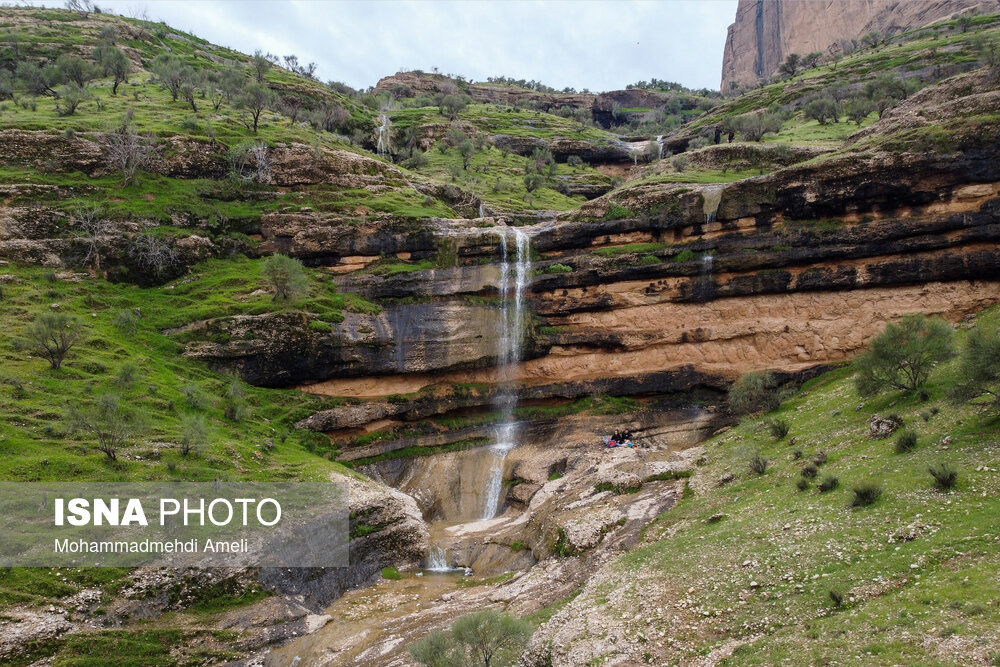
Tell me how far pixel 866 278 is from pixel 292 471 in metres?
42.2

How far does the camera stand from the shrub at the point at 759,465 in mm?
26109

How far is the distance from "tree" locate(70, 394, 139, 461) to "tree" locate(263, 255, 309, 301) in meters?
17.6

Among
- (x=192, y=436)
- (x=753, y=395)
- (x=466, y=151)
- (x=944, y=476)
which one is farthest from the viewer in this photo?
(x=466, y=151)

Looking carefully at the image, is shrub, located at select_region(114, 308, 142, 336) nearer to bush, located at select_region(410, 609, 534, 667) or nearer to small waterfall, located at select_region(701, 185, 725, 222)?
bush, located at select_region(410, 609, 534, 667)

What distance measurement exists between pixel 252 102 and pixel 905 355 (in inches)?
2803

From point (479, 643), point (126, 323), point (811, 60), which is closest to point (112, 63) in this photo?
point (126, 323)

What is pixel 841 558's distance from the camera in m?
15.8

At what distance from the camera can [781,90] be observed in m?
100

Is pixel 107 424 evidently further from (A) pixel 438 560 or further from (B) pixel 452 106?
(B) pixel 452 106

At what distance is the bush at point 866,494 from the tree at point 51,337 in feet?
133

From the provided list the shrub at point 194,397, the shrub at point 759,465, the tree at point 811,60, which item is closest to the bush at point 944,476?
the shrub at point 759,465

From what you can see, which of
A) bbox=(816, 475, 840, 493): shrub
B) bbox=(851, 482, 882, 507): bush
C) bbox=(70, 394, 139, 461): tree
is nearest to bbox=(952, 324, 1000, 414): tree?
bbox=(816, 475, 840, 493): shrub

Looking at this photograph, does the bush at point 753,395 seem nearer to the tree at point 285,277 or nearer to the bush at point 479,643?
the bush at point 479,643

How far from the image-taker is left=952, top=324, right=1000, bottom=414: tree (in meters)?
19.8
